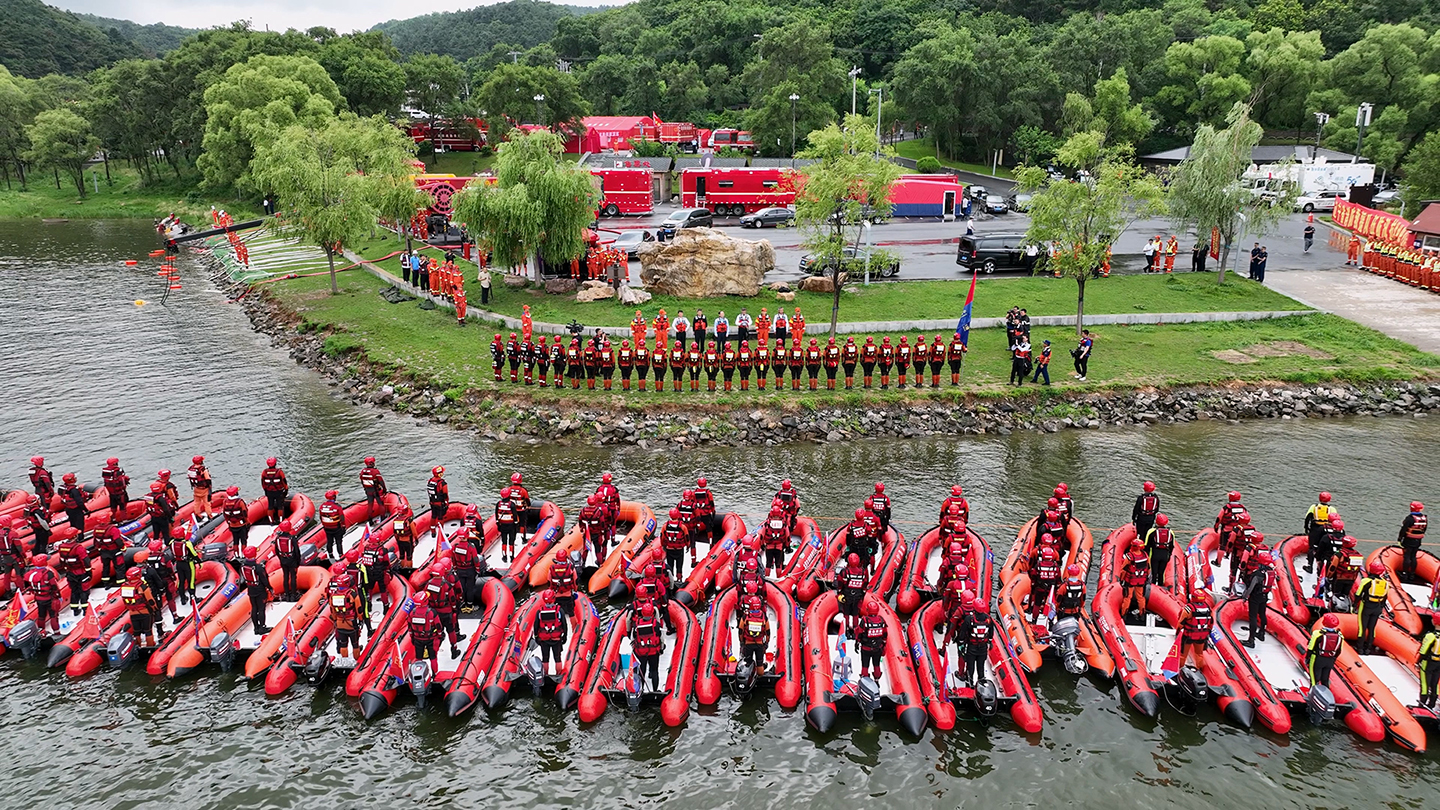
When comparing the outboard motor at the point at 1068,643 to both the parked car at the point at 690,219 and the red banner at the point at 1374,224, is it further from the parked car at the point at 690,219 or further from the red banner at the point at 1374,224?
the parked car at the point at 690,219

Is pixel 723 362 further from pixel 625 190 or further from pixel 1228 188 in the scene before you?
pixel 625 190

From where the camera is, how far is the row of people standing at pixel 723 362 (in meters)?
27.8

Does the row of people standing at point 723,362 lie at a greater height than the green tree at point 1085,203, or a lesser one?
lesser

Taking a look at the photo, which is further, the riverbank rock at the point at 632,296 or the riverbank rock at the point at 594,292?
the riverbank rock at the point at 594,292

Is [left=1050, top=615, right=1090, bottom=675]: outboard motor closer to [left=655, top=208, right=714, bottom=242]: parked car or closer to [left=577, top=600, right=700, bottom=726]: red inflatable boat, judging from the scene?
[left=577, top=600, right=700, bottom=726]: red inflatable boat

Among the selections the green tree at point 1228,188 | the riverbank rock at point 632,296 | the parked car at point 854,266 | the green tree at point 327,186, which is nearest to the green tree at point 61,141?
the green tree at point 327,186

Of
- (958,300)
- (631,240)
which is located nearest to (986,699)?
(958,300)

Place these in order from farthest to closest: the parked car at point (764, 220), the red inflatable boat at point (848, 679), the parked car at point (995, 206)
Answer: the parked car at point (995, 206) < the parked car at point (764, 220) < the red inflatable boat at point (848, 679)

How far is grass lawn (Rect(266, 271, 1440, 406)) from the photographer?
94.7 feet

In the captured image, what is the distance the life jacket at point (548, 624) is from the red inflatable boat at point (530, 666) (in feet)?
0.76

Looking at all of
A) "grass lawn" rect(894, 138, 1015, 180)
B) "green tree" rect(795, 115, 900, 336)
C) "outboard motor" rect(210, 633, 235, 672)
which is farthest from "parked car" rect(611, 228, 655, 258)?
"grass lawn" rect(894, 138, 1015, 180)

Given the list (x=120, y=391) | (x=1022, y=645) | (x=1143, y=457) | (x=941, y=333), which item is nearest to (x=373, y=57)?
(x=120, y=391)

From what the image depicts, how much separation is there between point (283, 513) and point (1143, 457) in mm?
22053

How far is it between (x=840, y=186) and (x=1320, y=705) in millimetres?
19873
